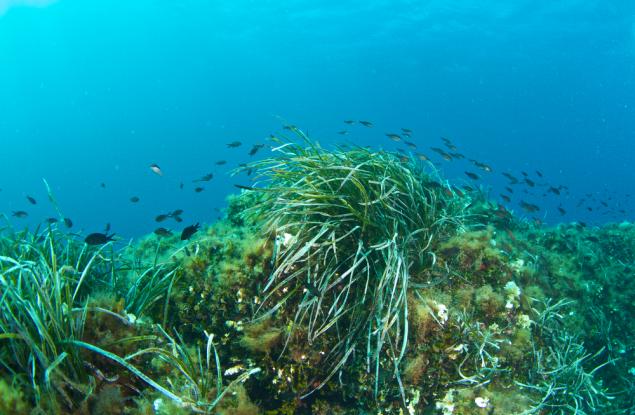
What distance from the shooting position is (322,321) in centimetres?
313

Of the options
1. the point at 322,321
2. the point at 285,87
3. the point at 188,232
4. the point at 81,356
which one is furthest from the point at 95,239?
the point at 285,87

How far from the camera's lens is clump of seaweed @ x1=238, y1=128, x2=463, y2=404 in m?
2.97

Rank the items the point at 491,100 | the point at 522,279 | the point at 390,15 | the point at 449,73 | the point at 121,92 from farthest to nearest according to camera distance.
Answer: the point at 121,92 < the point at 491,100 < the point at 449,73 < the point at 390,15 < the point at 522,279

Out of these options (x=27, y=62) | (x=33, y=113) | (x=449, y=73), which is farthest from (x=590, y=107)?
(x=33, y=113)

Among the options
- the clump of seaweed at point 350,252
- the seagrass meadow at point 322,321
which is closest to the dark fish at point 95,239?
the seagrass meadow at point 322,321

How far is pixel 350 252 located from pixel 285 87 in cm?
9844

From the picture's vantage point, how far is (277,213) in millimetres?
3523

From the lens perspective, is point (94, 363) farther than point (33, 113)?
No

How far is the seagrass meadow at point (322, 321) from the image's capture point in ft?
7.75

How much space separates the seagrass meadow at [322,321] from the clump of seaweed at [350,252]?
2cm

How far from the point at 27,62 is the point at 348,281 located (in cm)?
12974

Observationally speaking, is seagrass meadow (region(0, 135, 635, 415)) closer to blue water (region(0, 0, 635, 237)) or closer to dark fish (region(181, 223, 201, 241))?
dark fish (region(181, 223, 201, 241))

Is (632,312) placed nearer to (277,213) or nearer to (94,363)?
(277,213)

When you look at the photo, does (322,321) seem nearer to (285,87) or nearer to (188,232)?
(188,232)
